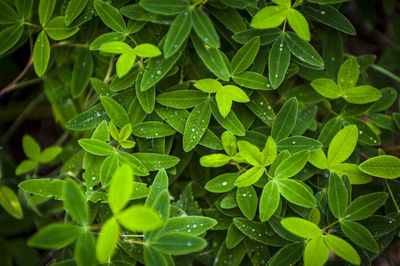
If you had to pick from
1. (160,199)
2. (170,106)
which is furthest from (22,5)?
(160,199)

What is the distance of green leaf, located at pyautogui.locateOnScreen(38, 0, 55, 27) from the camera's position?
1.39 metres

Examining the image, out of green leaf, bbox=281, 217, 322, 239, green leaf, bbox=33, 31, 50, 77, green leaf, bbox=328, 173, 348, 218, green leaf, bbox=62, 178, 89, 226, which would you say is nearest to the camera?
green leaf, bbox=62, 178, 89, 226

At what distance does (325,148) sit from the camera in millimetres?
1421

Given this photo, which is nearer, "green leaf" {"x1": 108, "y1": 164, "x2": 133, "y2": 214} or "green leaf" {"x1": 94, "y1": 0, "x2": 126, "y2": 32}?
"green leaf" {"x1": 108, "y1": 164, "x2": 133, "y2": 214}

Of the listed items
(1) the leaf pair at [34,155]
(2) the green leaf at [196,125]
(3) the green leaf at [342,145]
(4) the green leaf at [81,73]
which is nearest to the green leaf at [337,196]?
(3) the green leaf at [342,145]

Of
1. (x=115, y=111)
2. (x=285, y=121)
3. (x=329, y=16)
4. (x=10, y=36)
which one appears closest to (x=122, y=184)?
Result: (x=115, y=111)

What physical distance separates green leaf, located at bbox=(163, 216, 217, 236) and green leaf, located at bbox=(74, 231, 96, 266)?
0.25m

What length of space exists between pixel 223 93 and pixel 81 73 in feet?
2.19

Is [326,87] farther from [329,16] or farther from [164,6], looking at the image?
[164,6]

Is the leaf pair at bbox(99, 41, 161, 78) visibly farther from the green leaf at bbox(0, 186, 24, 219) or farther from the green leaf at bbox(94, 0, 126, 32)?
the green leaf at bbox(0, 186, 24, 219)

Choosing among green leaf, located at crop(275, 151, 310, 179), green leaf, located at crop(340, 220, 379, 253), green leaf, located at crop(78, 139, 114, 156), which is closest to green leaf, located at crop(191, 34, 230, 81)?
green leaf, located at crop(275, 151, 310, 179)

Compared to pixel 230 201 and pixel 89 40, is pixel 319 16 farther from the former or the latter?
pixel 89 40

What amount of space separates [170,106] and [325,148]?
0.64m

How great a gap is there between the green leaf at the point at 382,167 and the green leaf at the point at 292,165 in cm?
25
